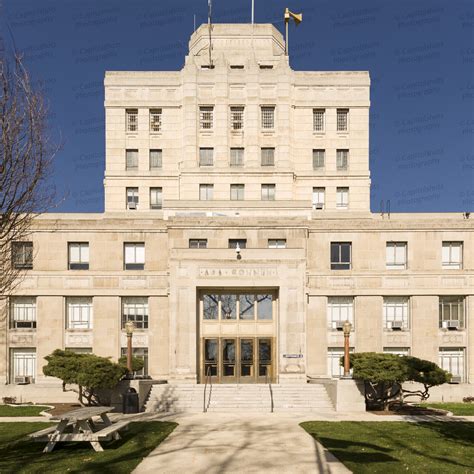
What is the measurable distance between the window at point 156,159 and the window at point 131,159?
130 cm

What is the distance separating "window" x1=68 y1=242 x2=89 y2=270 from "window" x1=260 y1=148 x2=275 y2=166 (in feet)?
55.1

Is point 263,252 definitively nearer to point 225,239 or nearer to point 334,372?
point 225,239

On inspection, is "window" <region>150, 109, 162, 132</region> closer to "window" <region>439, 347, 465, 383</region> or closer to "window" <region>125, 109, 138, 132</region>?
"window" <region>125, 109, 138, 132</region>

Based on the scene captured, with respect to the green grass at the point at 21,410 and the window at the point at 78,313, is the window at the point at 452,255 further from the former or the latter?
the green grass at the point at 21,410

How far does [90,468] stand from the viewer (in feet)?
45.3

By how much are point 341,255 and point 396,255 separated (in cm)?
334

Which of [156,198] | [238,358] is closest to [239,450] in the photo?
[238,358]

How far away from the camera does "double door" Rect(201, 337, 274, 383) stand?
32.3 metres

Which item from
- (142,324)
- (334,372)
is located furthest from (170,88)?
(334,372)

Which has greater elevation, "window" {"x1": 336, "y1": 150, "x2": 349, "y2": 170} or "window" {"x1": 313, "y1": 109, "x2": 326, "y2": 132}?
"window" {"x1": 313, "y1": 109, "x2": 326, "y2": 132}

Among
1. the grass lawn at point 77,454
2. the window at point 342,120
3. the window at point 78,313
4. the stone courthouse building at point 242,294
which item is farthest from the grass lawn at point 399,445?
the window at point 342,120

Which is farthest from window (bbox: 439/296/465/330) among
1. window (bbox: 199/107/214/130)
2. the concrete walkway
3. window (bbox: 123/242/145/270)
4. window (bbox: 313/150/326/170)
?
window (bbox: 199/107/214/130)

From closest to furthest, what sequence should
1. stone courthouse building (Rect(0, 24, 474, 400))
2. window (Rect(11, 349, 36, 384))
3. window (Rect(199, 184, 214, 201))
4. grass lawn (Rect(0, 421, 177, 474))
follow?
grass lawn (Rect(0, 421, 177, 474))
stone courthouse building (Rect(0, 24, 474, 400))
window (Rect(11, 349, 36, 384))
window (Rect(199, 184, 214, 201))

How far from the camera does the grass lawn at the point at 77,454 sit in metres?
13.9
